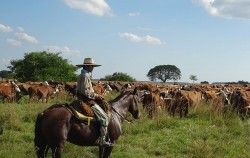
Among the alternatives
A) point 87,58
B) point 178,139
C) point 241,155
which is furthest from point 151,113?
point 87,58

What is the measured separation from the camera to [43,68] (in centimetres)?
4066

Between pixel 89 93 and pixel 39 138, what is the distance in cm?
130

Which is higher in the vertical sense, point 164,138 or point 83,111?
point 83,111

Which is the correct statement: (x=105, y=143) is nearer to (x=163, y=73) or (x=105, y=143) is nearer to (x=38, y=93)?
(x=38, y=93)

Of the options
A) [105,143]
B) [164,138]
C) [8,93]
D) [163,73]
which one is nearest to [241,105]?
[164,138]

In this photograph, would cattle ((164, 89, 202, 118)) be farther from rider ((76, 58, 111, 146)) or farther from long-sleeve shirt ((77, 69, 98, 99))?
long-sleeve shirt ((77, 69, 98, 99))

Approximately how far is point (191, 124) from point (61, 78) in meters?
29.7

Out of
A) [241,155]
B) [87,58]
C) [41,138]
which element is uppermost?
[87,58]

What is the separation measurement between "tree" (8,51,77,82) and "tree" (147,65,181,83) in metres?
77.3

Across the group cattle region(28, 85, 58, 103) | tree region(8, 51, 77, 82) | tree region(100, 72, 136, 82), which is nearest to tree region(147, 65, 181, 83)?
tree region(100, 72, 136, 82)

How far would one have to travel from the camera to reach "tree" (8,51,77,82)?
1591 inches

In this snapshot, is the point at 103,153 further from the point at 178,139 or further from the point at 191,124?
the point at 191,124

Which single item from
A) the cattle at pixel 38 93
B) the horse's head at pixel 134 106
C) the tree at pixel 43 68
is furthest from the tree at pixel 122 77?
the horse's head at pixel 134 106

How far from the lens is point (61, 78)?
4103 centimetres
